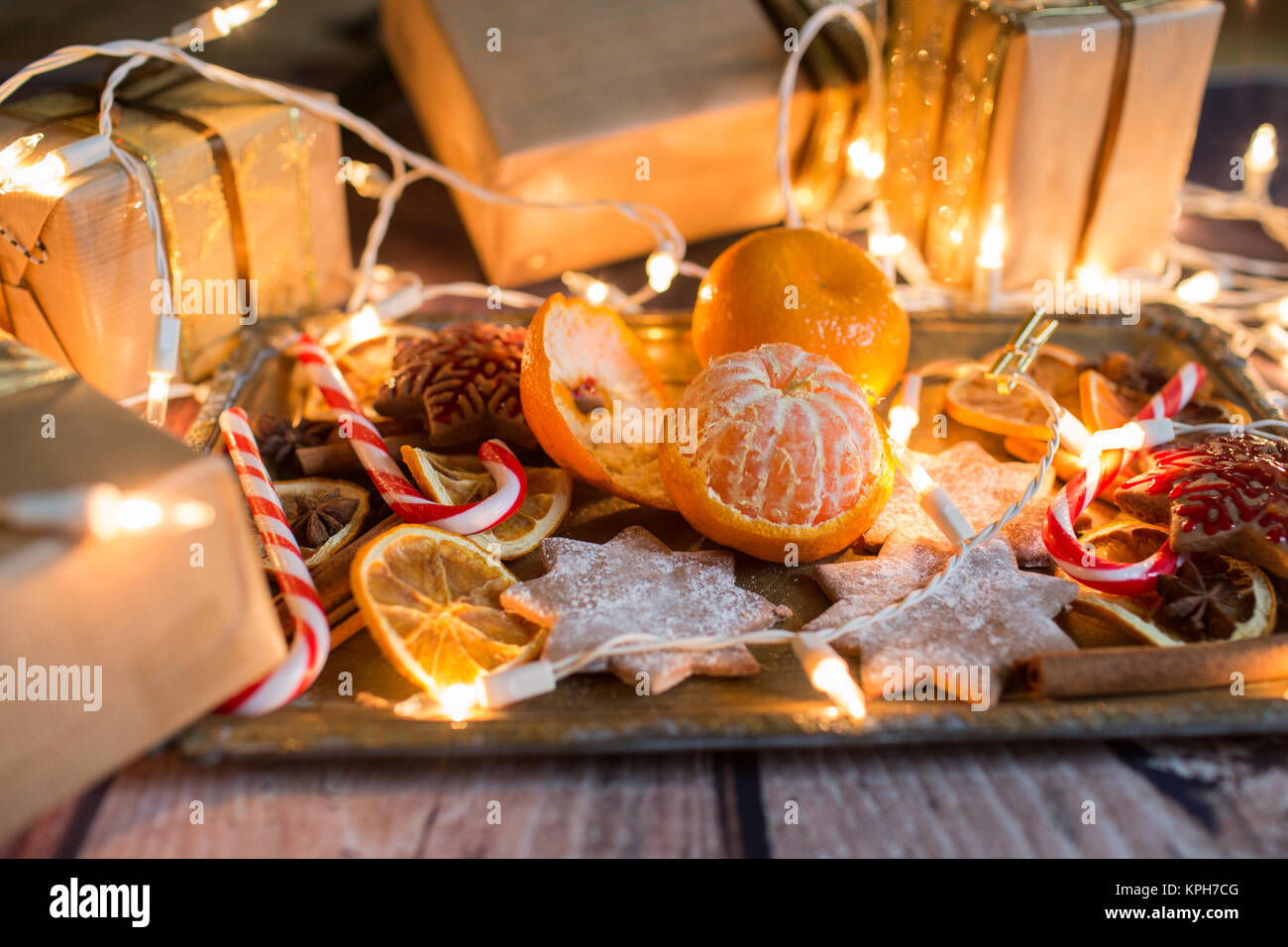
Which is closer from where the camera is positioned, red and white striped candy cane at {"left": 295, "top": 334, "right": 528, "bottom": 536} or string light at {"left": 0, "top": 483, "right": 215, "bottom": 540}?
string light at {"left": 0, "top": 483, "right": 215, "bottom": 540}

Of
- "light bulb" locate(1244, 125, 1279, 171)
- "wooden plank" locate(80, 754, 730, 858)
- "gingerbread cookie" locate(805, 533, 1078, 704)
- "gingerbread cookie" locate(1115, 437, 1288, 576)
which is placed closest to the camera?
"wooden plank" locate(80, 754, 730, 858)

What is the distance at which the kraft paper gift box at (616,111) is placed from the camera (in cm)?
198

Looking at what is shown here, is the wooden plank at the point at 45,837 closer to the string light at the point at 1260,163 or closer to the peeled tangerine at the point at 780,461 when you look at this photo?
the peeled tangerine at the point at 780,461

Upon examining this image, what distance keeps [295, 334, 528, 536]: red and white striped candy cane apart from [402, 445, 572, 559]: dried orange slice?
0.07 feet

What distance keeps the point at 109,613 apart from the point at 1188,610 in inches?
45.9

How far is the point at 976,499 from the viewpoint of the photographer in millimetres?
1432

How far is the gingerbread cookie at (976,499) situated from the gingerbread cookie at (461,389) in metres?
0.54

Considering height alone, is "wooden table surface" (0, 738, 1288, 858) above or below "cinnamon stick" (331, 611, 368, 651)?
below

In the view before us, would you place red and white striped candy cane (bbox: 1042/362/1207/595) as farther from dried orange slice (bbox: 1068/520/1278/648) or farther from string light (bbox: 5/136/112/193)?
string light (bbox: 5/136/112/193)

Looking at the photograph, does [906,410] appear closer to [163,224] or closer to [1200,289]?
[1200,289]

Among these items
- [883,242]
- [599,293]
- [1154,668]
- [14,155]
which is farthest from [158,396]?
[1154,668]

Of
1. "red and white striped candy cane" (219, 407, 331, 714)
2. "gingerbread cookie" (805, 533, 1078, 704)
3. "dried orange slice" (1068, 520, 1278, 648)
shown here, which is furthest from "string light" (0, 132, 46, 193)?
"dried orange slice" (1068, 520, 1278, 648)

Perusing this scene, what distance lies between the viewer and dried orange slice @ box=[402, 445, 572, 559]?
1.33 m
